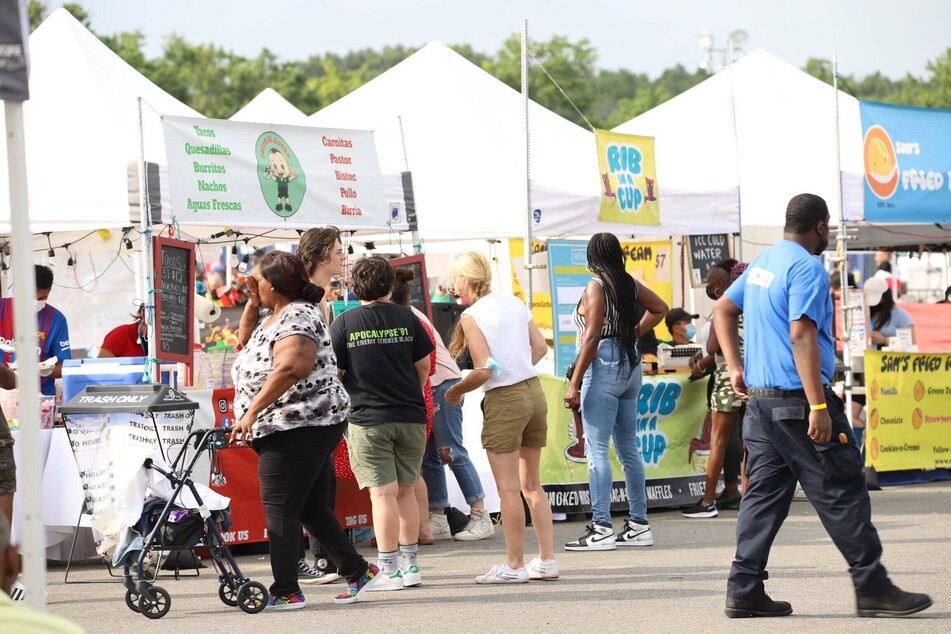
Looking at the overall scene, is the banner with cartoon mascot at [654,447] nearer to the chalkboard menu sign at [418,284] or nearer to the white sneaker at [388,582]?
the chalkboard menu sign at [418,284]

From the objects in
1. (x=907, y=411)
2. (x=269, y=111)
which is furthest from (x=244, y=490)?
(x=269, y=111)

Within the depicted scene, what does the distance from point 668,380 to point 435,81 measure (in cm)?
471

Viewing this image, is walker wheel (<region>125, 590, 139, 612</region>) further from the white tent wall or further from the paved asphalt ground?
the white tent wall

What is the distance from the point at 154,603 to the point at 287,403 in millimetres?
1239

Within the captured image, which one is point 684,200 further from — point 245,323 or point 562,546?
point 245,323

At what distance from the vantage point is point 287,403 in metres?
6.19

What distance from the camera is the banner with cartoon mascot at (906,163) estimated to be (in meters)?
11.7

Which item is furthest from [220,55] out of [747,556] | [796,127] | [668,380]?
[747,556]

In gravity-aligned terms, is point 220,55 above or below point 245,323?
above

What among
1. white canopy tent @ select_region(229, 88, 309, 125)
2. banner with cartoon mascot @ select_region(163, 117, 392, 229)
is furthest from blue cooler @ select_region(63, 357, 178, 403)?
white canopy tent @ select_region(229, 88, 309, 125)

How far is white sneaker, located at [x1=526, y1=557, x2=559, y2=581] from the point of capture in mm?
7234

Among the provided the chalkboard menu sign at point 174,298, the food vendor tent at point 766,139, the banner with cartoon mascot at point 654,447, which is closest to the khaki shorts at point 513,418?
the chalkboard menu sign at point 174,298

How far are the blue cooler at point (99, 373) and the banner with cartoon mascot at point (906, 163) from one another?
6635 mm

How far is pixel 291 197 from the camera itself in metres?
9.64
